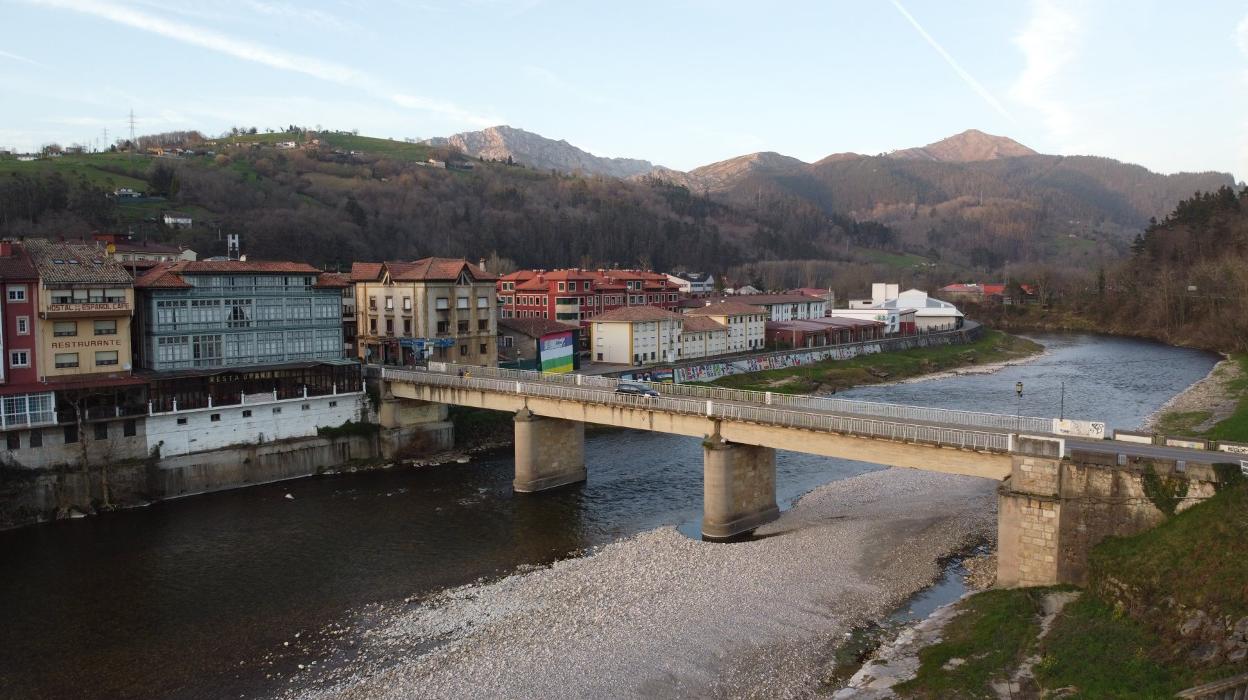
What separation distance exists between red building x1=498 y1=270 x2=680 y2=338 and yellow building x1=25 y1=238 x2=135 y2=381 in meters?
54.6

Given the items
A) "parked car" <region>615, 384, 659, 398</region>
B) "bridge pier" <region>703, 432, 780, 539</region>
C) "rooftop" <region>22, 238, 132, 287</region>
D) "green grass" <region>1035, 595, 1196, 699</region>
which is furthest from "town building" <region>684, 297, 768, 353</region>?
"green grass" <region>1035, 595, 1196, 699</region>

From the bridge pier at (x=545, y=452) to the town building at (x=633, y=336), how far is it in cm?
3788

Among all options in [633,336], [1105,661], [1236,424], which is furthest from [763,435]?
[633,336]

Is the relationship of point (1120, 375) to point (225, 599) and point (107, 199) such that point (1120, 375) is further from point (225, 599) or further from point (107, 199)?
point (107, 199)

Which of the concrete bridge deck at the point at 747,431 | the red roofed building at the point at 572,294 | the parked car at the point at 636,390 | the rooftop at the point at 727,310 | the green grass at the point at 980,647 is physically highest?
the red roofed building at the point at 572,294

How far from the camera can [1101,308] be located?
180 meters

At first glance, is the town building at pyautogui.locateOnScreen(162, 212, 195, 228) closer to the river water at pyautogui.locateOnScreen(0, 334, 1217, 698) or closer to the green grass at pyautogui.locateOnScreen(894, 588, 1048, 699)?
the river water at pyautogui.locateOnScreen(0, 334, 1217, 698)

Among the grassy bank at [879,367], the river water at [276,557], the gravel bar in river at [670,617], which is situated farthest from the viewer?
the grassy bank at [879,367]

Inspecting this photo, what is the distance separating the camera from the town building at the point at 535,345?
84.6 meters

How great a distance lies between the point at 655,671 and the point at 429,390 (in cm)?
3951

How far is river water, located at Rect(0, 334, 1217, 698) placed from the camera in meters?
33.1

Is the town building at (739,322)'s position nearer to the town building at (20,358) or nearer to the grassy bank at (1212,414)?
the grassy bank at (1212,414)

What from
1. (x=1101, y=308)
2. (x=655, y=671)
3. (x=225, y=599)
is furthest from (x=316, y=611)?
(x=1101, y=308)

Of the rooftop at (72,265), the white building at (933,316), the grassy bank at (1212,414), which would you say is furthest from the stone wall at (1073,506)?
the white building at (933,316)
